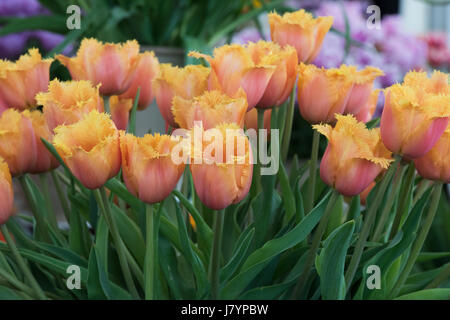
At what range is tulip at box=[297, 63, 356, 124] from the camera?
10.6 inches

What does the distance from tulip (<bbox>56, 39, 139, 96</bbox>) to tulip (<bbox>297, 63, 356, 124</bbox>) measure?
0.30 feet

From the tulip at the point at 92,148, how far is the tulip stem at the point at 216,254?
5 cm

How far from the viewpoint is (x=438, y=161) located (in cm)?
25

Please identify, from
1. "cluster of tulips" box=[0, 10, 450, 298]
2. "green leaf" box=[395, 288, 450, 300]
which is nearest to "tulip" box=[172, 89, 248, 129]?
"cluster of tulips" box=[0, 10, 450, 298]

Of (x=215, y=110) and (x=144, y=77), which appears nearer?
(x=215, y=110)

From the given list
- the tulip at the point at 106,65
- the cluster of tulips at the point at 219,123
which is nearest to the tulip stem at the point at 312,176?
the cluster of tulips at the point at 219,123

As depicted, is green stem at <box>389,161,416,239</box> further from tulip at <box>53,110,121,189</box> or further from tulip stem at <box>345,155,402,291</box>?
tulip at <box>53,110,121,189</box>

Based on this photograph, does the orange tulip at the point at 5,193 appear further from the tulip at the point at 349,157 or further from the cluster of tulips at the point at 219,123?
the tulip at the point at 349,157

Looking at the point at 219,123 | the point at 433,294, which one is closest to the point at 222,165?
the point at 219,123

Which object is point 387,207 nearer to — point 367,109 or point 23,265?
point 367,109

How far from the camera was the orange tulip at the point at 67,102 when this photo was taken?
0.25 m

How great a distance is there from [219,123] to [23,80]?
12 centimetres

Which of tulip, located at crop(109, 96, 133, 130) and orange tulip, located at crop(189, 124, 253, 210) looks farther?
tulip, located at crop(109, 96, 133, 130)
